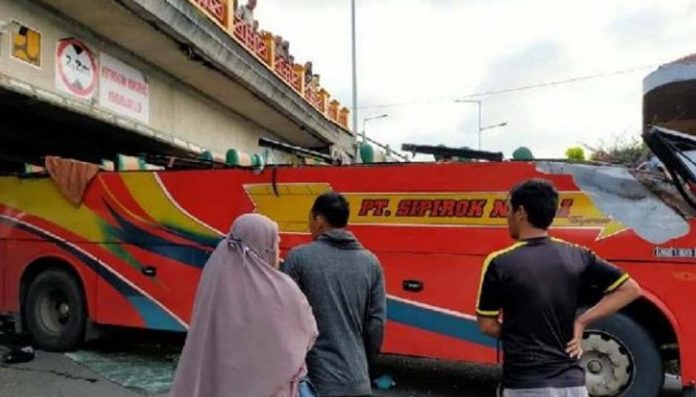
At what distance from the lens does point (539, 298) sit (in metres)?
2.84

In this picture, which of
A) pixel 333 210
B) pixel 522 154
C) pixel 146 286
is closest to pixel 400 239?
pixel 522 154

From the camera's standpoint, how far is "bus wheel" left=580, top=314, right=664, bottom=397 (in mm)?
5926

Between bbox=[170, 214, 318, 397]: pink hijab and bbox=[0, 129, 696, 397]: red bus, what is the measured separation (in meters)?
3.93

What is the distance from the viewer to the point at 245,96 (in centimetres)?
1438

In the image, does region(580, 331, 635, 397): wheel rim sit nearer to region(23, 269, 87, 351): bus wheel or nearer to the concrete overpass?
region(23, 269, 87, 351): bus wheel

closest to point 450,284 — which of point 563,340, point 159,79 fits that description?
point 563,340

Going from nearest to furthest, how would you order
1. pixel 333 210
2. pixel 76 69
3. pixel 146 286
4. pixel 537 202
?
pixel 537 202 → pixel 333 210 → pixel 146 286 → pixel 76 69

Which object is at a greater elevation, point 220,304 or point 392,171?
point 392,171

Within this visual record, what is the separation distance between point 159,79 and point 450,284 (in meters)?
7.28

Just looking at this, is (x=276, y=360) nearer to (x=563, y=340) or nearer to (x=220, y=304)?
(x=220, y=304)

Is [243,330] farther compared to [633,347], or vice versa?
[633,347]

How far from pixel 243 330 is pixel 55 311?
6859 millimetres

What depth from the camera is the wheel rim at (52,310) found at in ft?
29.0

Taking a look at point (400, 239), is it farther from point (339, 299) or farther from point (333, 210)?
point (339, 299)
